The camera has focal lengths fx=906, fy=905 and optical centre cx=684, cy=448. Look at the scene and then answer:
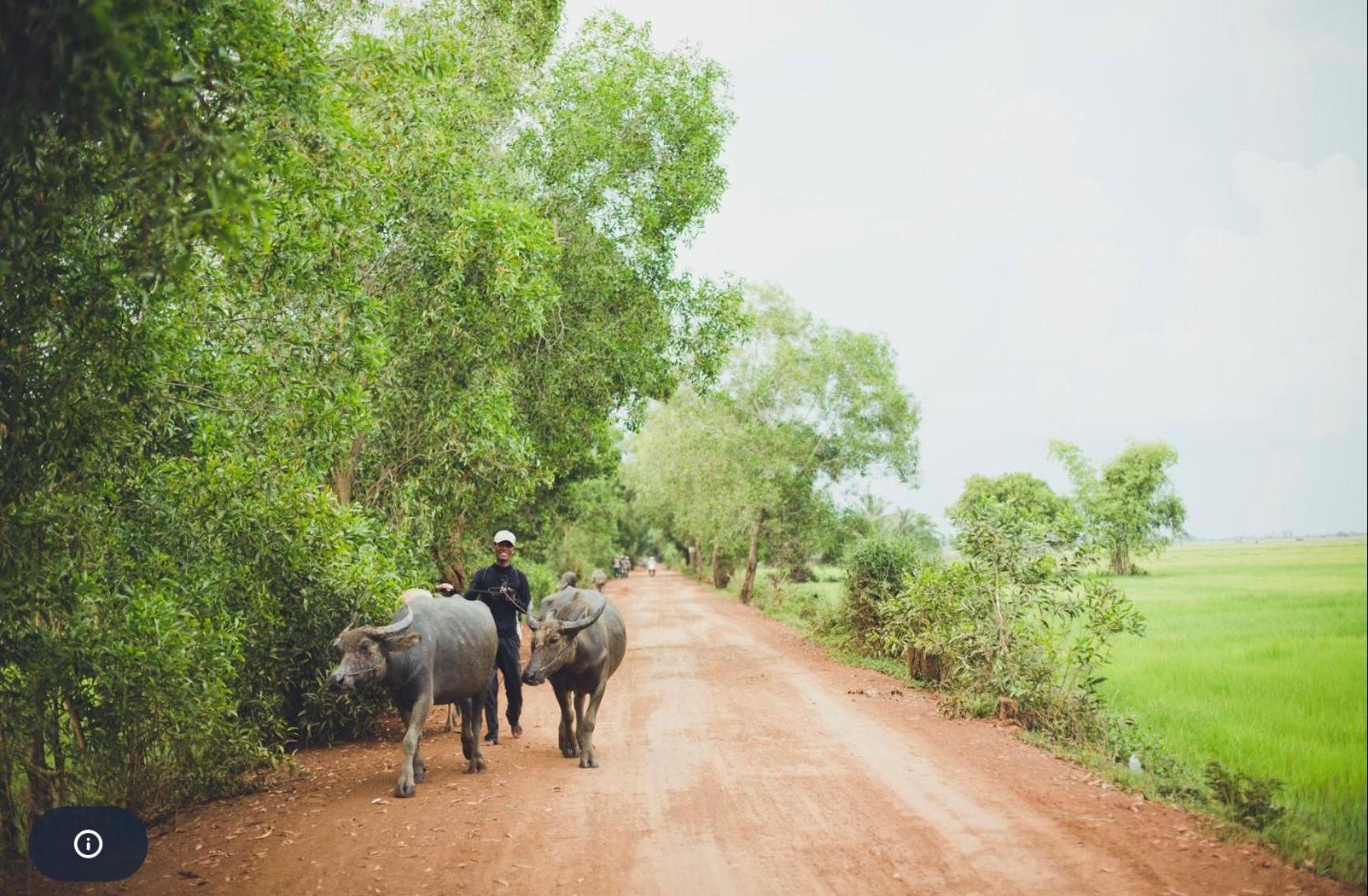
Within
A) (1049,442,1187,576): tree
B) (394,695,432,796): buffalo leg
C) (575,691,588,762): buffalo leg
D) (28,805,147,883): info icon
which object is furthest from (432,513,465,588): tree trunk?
(1049,442,1187,576): tree

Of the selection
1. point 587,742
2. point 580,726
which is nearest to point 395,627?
point 580,726

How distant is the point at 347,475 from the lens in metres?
13.0

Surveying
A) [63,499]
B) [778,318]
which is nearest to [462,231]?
[63,499]

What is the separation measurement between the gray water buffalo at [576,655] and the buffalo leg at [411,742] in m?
0.92

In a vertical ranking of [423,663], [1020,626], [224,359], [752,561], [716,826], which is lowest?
[716,826]

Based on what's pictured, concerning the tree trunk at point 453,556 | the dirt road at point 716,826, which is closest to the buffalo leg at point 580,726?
the dirt road at point 716,826

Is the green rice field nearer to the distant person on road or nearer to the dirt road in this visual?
the dirt road

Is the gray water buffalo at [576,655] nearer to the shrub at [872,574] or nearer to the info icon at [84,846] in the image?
the info icon at [84,846]

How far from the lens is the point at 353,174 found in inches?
316

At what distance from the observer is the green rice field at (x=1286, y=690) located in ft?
20.8

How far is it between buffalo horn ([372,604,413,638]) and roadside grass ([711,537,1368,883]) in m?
6.50

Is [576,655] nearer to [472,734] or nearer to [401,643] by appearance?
[472,734]

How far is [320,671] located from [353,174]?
533 centimetres

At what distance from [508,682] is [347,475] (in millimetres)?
4527
